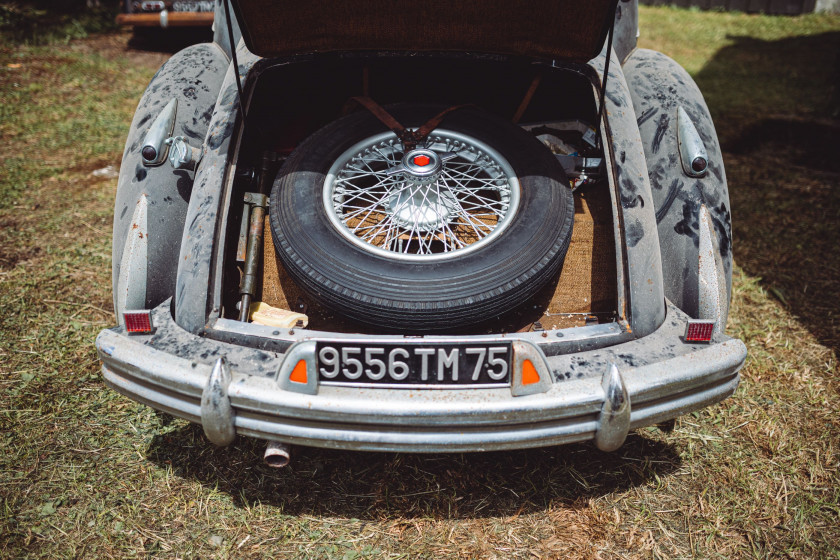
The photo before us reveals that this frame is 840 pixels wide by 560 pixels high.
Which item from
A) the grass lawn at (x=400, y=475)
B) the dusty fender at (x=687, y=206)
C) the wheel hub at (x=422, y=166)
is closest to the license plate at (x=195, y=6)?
the grass lawn at (x=400, y=475)

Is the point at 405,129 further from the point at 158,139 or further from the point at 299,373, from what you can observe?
the point at 299,373

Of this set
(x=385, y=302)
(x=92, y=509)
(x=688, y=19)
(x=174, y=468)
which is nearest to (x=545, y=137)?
(x=385, y=302)

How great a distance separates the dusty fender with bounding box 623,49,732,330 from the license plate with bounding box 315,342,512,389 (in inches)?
34.1

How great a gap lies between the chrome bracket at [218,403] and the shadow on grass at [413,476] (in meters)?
0.55

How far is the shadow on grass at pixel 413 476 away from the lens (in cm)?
208

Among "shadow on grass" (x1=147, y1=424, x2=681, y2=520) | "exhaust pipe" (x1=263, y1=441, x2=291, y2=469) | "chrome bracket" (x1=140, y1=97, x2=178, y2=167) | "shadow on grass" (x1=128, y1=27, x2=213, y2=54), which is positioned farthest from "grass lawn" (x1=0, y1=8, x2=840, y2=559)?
"shadow on grass" (x1=128, y1=27, x2=213, y2=54)

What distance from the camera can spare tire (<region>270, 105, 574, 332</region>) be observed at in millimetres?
1860

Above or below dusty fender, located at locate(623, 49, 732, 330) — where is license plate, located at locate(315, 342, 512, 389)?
below

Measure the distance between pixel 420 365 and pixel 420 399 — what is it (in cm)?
10

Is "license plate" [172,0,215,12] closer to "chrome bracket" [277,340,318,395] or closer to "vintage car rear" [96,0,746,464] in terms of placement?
"vintage car rear" [96,0,746,464]

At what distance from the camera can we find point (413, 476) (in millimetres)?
2199

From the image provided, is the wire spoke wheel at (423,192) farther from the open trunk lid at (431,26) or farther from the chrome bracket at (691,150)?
the chrome bracket at (691,150)

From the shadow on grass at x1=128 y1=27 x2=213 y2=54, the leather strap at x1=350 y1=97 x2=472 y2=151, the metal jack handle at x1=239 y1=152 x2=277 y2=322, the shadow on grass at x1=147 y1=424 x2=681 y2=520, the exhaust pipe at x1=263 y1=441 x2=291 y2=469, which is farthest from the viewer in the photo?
the shadow on grass at x1=128 y1=27 x2=213 y2=54

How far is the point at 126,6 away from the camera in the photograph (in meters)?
6.72
